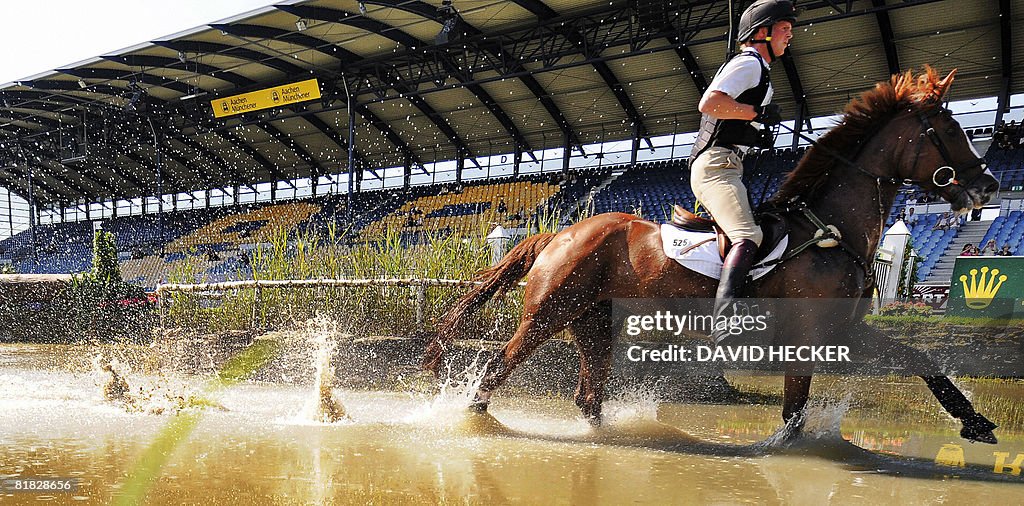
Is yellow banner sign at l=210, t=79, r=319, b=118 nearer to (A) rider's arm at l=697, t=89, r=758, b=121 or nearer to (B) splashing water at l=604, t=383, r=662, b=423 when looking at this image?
(B) splashing water at l=604, t=383, r=662, b=423

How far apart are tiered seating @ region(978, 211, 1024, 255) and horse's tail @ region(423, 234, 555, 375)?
38.2ft

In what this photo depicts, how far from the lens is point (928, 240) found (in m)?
13.5

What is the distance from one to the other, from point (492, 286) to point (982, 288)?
468 centimetres

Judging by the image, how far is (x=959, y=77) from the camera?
1488 centimetres

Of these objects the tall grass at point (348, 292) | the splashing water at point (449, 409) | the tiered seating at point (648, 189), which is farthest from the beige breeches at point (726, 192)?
the tiered seating at point (648, 189)

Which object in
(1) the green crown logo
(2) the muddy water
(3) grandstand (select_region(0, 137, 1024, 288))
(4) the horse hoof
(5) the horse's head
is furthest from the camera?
(3) grandstand (select_region(0, 137, 1024, 288))

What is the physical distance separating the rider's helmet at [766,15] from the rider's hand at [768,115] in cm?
41

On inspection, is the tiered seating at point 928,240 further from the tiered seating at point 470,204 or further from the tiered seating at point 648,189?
the tiered seating at point 470,204

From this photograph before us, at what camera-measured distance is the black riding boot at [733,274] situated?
3322 millimetres

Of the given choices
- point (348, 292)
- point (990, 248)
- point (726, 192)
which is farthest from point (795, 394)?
point (990, 248)

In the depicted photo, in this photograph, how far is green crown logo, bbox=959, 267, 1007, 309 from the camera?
19.6ft

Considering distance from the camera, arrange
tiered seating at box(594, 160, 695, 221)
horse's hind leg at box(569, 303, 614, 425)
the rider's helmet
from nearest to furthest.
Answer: the rider's helmet, horse's hind leg at box(569, 303, 614, 425), tiered seating at box(594, 160, 695, 221)

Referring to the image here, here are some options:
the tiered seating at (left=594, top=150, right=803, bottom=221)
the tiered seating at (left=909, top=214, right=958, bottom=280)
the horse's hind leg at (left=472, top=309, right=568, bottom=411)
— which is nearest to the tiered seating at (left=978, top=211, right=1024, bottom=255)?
the tiered seating at (left=909, top=214, right=958, bottom=280)

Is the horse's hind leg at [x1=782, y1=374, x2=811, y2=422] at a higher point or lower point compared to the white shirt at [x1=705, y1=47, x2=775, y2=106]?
lower
